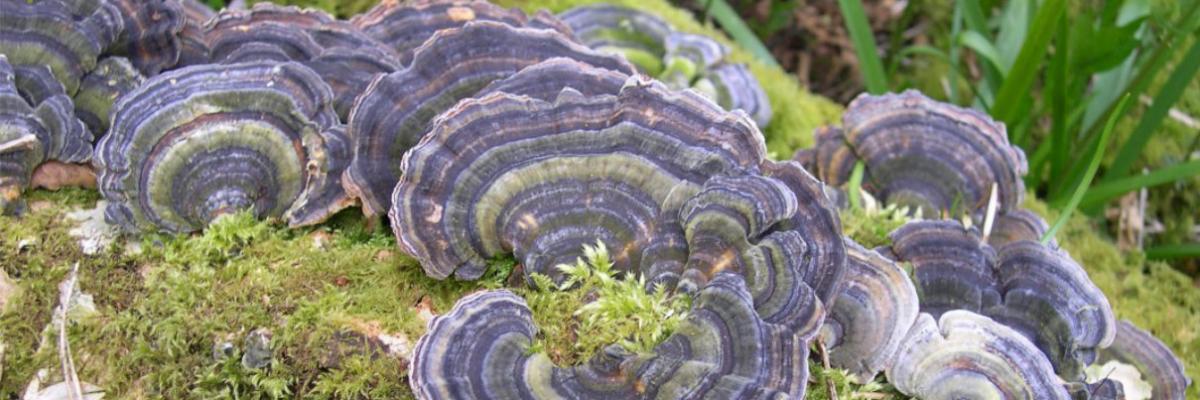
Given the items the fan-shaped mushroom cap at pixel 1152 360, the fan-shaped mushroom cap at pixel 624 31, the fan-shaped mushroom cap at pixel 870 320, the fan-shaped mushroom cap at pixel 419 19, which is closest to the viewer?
the fan-shaped mushroom cap at pixel 870 320

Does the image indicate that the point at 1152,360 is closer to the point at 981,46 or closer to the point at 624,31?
the point at 981,46

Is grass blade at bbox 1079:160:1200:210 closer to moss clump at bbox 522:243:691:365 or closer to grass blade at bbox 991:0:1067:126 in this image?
grass blade at bbox 991:0:1067:126

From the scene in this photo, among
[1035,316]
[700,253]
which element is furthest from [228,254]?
[1035,316]

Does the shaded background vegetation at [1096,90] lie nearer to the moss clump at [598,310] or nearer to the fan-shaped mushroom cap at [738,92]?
the fan-shaped mushroom cap at [738,92]

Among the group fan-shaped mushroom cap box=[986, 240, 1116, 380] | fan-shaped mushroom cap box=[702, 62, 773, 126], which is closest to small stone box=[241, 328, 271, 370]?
fan-shaped mushroom cap box=[986, 240, 1116, 380]

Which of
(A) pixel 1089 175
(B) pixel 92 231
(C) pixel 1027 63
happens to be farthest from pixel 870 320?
(B) pixel 92 231

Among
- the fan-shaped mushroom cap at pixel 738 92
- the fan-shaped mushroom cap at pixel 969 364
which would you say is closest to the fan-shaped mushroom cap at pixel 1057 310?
the fan-shaped mushroom cap at pixel 969 364

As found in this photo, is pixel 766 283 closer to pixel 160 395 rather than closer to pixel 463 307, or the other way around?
pixel 463 307
